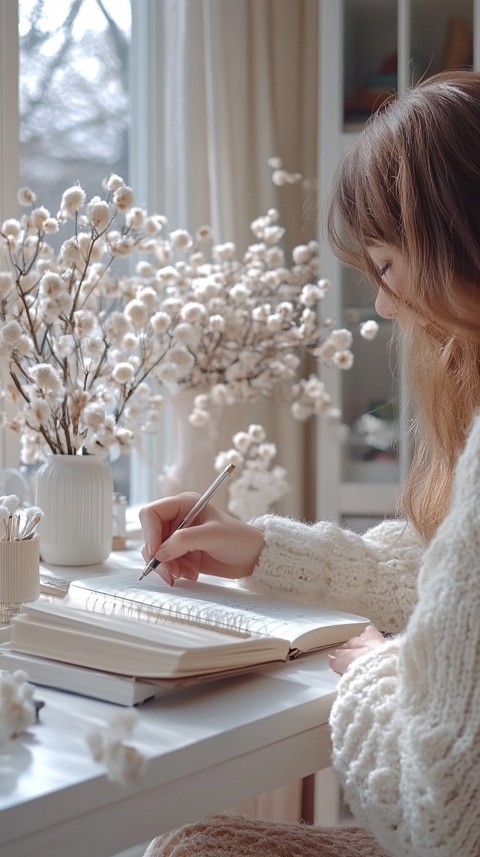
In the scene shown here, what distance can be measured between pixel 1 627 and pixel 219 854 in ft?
1.08

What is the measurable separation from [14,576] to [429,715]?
0.52 metres

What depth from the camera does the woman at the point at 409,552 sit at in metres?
0.77

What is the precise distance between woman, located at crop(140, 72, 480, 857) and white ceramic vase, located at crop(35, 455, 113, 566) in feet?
0.57

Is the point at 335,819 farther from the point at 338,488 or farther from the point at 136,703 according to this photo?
the point at 136,703

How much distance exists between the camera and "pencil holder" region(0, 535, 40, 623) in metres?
1.10

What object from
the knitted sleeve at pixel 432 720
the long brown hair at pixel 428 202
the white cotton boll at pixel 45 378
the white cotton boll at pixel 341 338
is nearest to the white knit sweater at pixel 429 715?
the knitted sleeve at pixel 432 720

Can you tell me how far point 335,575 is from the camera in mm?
1195

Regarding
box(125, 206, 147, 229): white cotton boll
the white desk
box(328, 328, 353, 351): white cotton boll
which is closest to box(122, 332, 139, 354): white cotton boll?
box(125, 206, 147, 229): white cotton boll

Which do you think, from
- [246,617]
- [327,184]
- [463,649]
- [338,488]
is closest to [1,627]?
[246,617]

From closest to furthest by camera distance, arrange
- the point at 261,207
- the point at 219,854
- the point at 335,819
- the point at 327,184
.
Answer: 1. the point at 219,854
2. the point at 335,819
3. the point at 327,184
4. the point at 261,207

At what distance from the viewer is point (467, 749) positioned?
76cm

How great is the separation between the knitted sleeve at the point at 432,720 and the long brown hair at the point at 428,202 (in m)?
0.23

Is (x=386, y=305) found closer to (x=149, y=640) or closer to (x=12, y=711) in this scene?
(x=149, y=640)

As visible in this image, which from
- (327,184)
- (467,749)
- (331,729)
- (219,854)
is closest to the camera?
(467,749)
